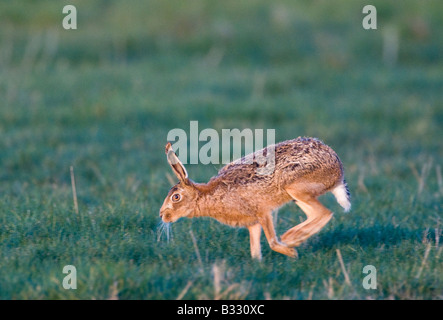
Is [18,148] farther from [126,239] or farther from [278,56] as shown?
[278,56]

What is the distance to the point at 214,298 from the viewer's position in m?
4.91

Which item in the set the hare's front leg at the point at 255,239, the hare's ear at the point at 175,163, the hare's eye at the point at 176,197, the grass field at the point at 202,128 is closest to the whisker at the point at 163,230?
the grass field at the point at 202,128

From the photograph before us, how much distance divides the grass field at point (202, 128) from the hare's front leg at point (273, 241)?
99mm

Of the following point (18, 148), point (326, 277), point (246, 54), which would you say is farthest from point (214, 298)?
point (246, 54)

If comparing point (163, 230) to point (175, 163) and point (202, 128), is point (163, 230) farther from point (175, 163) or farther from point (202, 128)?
point (202, 128)

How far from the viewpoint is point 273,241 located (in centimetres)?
553

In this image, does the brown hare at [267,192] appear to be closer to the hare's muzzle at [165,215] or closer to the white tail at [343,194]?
the hare's muzzle at [165,215]

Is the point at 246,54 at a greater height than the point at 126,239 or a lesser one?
greater

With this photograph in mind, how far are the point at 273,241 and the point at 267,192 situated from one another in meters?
0.41

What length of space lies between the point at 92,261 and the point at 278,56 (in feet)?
36.5

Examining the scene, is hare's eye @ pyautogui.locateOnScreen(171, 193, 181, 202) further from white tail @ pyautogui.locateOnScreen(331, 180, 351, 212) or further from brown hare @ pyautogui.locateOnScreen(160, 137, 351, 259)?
white tail @ pyautogui.locateOnScreen(331, 180, 351, 212)

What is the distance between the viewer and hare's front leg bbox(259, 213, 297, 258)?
18.1 feet

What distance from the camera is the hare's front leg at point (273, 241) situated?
5531mm

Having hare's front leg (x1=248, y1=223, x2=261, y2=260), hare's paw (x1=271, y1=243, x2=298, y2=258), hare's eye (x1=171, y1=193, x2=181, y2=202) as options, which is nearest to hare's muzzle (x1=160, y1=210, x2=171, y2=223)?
hare's eye (x1=171, y1=193, x2=181, y2=202)
